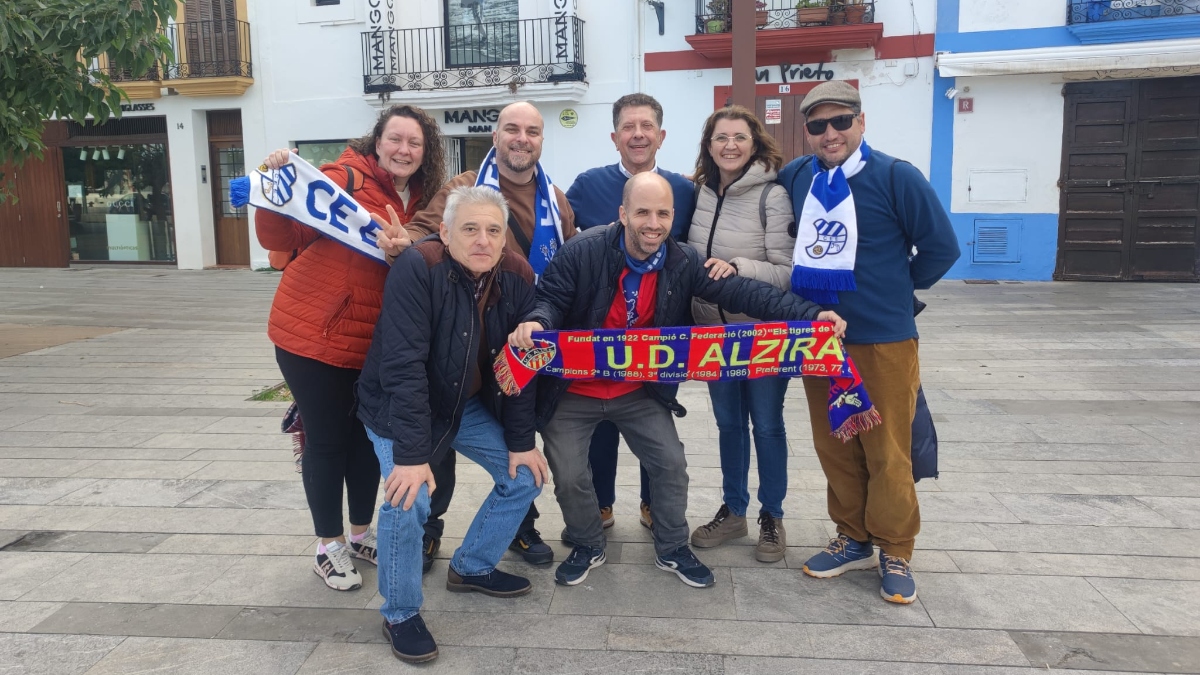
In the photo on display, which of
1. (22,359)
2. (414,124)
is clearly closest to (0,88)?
(22,359)

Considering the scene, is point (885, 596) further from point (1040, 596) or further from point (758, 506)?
point (758, 506)

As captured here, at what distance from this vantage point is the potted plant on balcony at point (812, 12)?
13.3 metres

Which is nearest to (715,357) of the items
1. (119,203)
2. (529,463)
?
(529,463)

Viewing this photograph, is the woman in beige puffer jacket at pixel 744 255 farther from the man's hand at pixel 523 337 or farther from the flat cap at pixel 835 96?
the man's hand at pixel 523 337

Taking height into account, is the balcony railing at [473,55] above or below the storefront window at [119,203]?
above

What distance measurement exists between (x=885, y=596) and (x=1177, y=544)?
149 cm

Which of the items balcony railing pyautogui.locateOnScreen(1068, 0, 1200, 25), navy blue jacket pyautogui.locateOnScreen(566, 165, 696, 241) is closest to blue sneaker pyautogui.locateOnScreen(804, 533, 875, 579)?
navy blue jacket pyautogui.locateOnScreen(566, 165, 696, 241)

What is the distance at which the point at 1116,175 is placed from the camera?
13.1 m

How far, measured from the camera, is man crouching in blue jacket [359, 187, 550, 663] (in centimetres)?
296

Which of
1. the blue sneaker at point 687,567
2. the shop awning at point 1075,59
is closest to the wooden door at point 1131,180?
the shop awning at point 1075,59

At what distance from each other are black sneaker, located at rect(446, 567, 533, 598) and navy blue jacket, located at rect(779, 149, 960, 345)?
1.62 m

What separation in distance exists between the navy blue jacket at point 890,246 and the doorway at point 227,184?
15.7m

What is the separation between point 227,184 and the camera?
56.2 feet

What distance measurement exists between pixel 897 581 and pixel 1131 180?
1234cm
